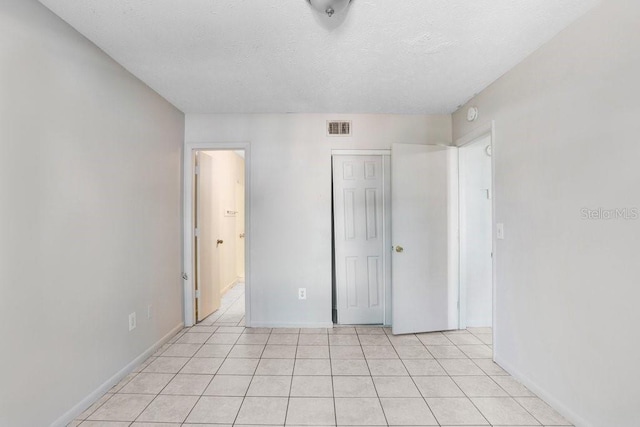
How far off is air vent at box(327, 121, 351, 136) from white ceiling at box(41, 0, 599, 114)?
1.44ft

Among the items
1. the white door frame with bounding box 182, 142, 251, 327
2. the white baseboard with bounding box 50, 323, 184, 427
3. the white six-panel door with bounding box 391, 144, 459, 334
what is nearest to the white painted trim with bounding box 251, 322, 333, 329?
the white door frame with bounding box 182, 142, 251, 327

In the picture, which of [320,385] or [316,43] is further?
[320,385]

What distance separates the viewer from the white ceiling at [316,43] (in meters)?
1.57

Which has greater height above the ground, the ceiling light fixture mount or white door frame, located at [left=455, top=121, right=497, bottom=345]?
the ceiling light fixture mount

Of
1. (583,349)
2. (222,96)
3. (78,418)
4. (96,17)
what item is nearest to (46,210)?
(96,17)

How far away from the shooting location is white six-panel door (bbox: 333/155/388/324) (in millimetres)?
3250

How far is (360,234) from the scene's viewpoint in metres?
3.26

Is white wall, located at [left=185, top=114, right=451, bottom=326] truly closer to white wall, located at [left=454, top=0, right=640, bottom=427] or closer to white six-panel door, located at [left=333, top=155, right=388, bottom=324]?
white six-panel door, located at [left=333, top=155, right=388, bottom=324]

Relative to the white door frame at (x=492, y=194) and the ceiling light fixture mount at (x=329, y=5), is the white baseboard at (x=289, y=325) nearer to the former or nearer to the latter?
the white door frame at (x=492, y=194)

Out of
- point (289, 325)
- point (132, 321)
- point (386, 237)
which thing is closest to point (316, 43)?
point (386, 237)

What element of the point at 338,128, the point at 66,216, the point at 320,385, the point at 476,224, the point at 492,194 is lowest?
the point at 320,385

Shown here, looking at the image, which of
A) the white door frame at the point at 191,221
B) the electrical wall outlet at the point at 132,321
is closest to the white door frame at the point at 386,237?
the white door frame at the point at 191,221

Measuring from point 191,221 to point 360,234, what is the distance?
1877 millimetres

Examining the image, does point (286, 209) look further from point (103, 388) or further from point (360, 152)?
point (103, 388)
